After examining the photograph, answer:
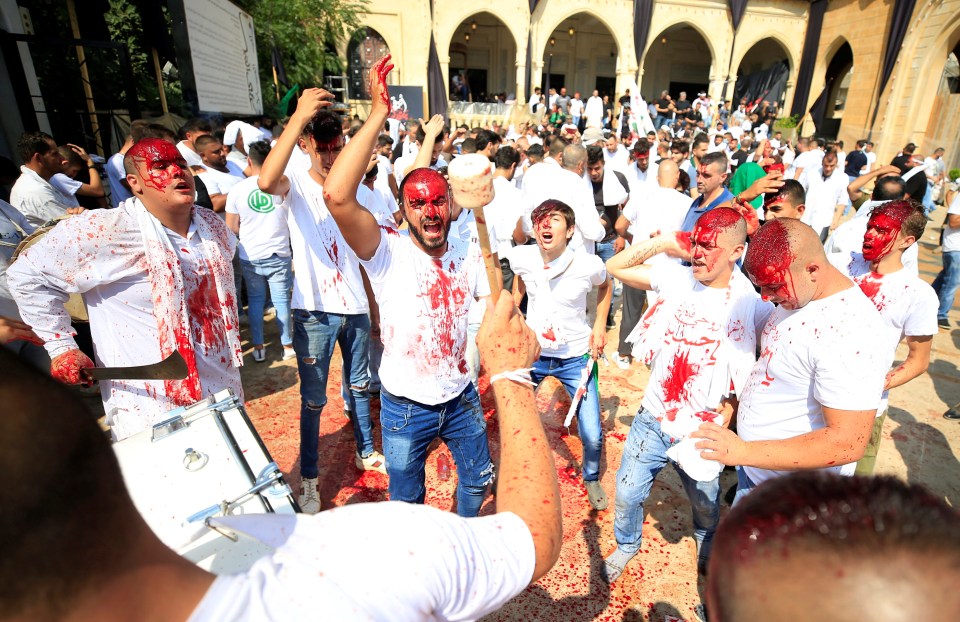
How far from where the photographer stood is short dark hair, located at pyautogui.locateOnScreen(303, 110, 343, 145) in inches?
107

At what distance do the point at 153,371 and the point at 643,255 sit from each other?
257cm

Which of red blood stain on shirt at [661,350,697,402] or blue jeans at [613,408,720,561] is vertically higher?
red blood stain on shirt at [661,350,697,402]

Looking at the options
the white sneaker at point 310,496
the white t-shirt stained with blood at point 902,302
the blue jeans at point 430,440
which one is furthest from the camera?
the white sneaker at point 310,496

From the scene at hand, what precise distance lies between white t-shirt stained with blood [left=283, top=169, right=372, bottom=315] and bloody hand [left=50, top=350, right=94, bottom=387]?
1048 millimetres

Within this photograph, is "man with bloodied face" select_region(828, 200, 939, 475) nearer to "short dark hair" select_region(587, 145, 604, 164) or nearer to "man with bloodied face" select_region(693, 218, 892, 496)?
"man with bloodied face" select_region(693, 218, 892, 496)

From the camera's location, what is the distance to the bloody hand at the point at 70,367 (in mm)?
2045

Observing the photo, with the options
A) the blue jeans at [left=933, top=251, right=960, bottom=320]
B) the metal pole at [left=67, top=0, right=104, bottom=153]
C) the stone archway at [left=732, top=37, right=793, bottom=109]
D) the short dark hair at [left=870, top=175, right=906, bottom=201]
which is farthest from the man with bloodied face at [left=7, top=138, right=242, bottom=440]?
the stone archway at [left=732, top=37, right=793, bottom=109]

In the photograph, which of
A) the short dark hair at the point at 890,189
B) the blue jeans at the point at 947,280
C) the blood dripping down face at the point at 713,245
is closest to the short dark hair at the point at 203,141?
the blood dripping down face at the point at 713,245

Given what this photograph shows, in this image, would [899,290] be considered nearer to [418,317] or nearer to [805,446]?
[805,446]

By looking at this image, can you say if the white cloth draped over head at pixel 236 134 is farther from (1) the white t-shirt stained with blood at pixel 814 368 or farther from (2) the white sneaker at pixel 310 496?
(1) the white t-shirt stained with blood at pixel 814 368

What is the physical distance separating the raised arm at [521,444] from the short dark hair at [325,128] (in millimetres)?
1771

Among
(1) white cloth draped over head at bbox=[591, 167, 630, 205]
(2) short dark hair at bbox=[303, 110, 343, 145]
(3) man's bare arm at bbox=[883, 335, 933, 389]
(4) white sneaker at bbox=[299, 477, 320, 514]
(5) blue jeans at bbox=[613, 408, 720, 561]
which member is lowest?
(4) white sneaker at bbox=[299, 477, 320, 514]

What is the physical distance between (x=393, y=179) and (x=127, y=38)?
10000 millimetres

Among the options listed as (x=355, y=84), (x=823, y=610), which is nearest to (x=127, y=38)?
(x=355, y=84)
